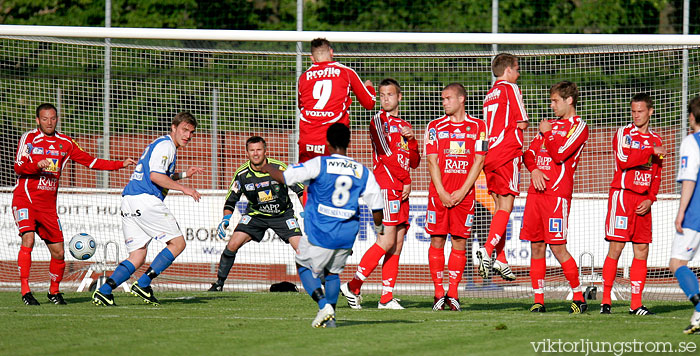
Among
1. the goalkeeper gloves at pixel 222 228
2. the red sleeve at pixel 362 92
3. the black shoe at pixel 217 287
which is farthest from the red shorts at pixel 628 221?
the black shoe at pixel 217 287

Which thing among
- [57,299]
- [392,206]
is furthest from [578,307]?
[57,299]

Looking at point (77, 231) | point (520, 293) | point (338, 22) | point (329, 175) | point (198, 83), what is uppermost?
point (338, 22)

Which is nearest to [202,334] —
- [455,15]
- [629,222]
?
[629,222]

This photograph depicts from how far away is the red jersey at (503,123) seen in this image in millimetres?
9367

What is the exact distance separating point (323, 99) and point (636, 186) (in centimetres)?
358

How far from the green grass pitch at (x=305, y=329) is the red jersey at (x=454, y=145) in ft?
5.04

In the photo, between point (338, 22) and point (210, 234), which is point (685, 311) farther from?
point (338, 22)

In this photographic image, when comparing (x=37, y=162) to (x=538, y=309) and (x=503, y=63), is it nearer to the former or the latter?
(x=503, y=63)

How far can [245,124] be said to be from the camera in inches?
548

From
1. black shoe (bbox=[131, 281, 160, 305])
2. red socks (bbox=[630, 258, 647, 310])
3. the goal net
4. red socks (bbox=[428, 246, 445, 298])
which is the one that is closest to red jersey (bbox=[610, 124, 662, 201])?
red socks (bbox=[630, 258, 647, 310])

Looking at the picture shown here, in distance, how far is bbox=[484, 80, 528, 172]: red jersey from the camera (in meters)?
9.37

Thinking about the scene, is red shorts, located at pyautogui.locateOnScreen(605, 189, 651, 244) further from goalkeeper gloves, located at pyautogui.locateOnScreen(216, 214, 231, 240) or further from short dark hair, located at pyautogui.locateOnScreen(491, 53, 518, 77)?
goalkeeper gloves, located at pyautogui.locateOnScreen(216, 214, 231, 240)

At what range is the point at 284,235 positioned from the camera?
39.8ft

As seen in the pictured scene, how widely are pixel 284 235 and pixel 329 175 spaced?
198 inches
